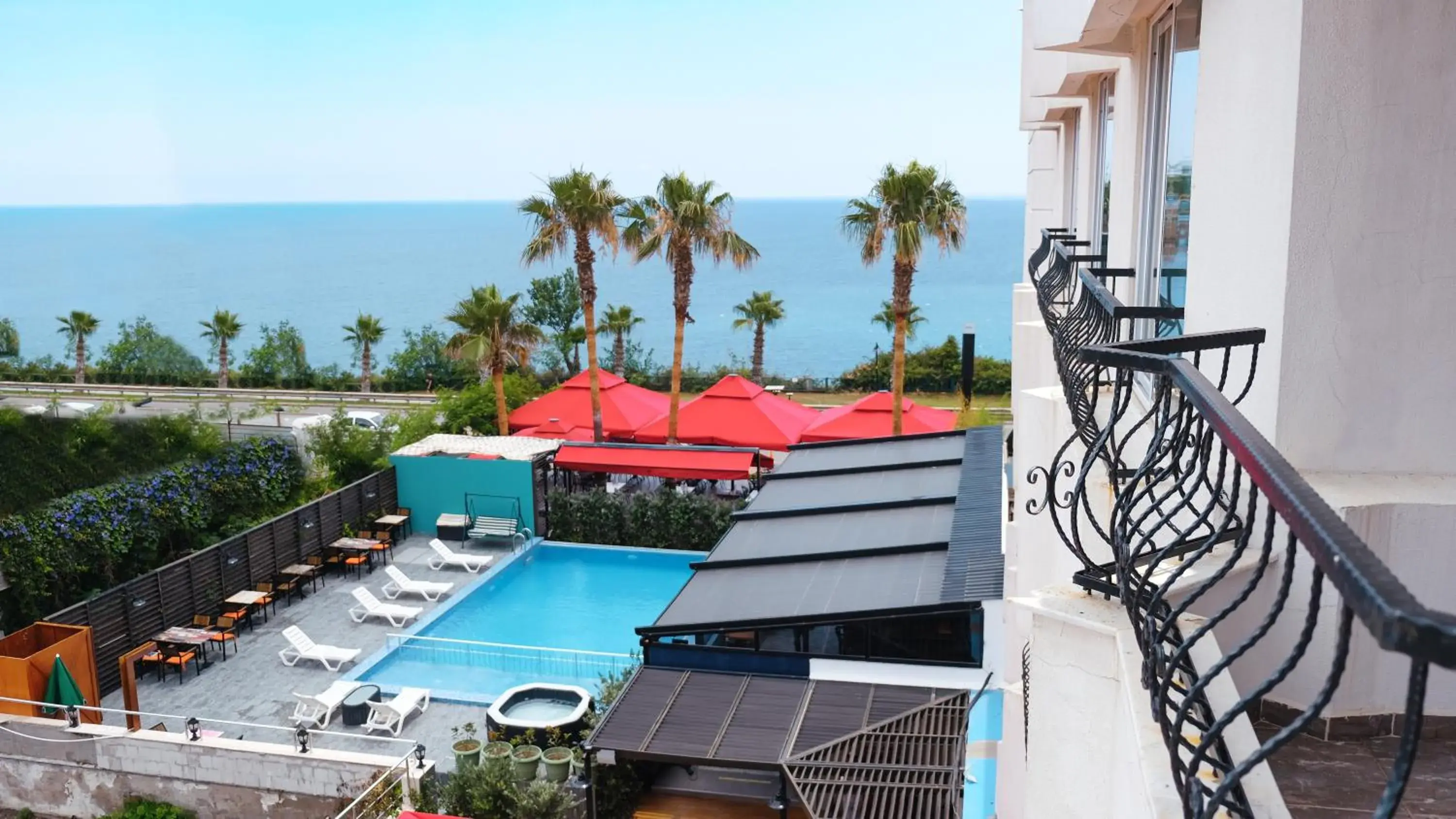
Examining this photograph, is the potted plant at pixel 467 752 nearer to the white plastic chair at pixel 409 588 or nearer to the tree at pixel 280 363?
the white plastic chair at pixel 409 588

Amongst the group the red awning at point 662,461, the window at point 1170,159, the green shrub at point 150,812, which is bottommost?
the green shrub at point 150,812

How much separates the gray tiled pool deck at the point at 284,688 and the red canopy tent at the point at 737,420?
6398mm

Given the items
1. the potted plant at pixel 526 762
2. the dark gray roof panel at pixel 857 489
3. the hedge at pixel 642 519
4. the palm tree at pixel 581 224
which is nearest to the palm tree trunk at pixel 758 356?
the palm tree at pixel 581 224

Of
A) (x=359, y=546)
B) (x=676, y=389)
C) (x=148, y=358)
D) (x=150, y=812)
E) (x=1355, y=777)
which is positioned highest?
(x=1355, y=777)

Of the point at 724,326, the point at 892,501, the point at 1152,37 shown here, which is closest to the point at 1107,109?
the point at 1152,37

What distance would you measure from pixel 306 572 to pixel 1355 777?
62.7ft

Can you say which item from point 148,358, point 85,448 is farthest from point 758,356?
point 148,358

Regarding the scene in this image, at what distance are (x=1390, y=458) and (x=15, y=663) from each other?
14.9 meters

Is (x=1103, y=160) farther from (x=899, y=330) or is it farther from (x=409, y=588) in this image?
(x=899, y=330)

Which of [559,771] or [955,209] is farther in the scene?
[955,209]

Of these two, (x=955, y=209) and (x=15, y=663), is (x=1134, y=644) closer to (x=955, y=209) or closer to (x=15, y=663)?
(x=15, y=663)

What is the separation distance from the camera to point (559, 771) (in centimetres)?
1186

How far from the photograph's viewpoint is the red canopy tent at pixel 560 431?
2500 cm

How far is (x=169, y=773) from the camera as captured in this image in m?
12.5
